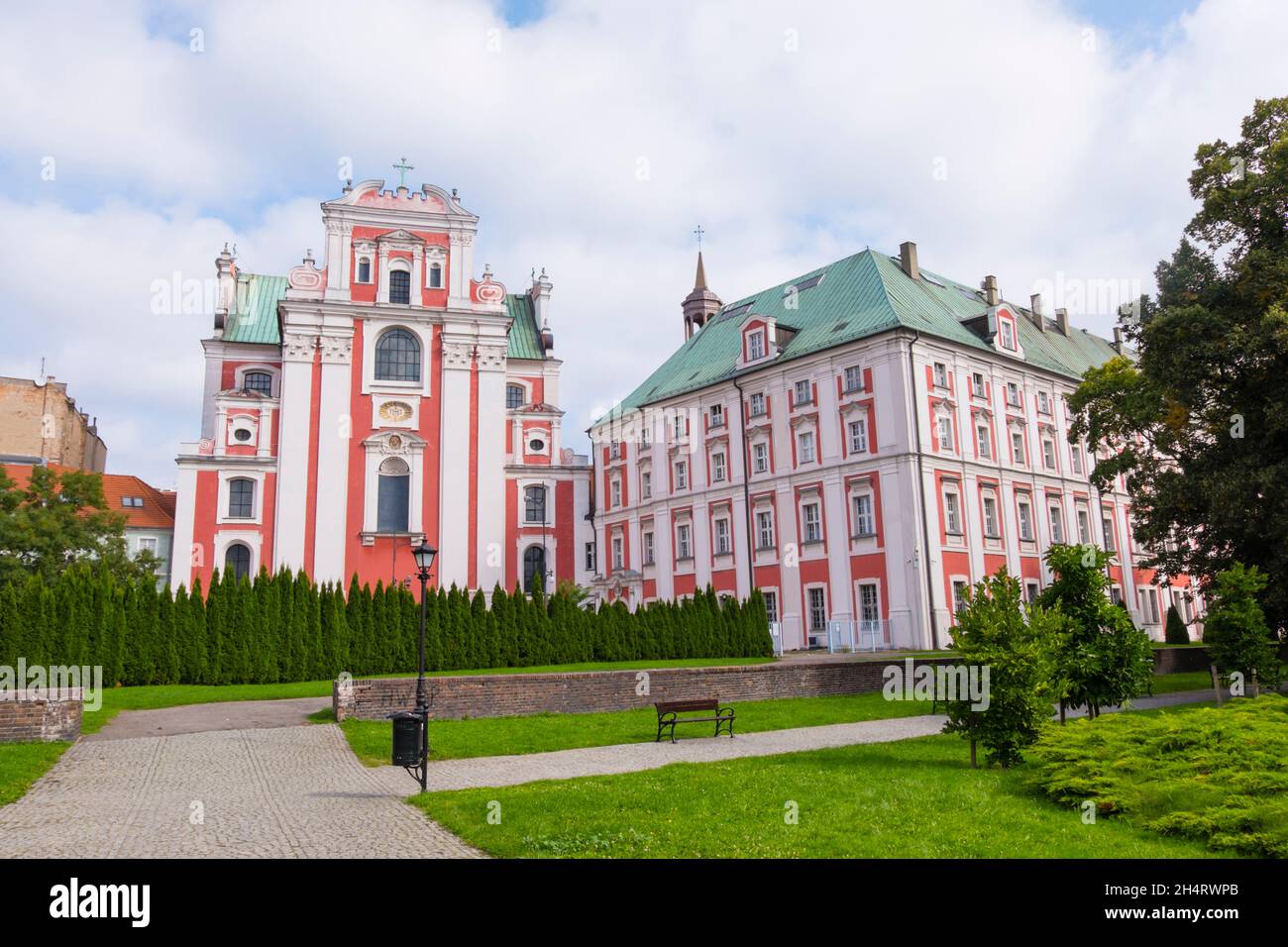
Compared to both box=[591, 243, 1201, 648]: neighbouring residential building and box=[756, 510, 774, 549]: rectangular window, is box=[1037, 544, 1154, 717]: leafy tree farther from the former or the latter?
box=[756, 510, 774, 549]: rectangular window

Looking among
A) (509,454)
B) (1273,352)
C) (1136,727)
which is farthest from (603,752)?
(509,454)

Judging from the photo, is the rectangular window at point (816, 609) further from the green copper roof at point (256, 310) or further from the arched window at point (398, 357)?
the green copper roof at point (256, 310)

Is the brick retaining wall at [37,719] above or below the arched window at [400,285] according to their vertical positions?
below

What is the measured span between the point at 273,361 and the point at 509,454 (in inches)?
489

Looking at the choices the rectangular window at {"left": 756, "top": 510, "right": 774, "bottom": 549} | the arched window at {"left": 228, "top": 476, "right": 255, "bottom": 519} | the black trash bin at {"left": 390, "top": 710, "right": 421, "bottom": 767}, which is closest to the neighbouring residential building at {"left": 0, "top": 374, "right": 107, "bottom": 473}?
the arched window at {"left": 228, "top": 476, "right": 255, "bottom": 519}

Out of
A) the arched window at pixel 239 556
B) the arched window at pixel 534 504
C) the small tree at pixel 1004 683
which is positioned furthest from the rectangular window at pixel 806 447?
the small tree at pixel 1004 683

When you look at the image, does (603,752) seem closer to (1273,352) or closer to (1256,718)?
(1256,718)

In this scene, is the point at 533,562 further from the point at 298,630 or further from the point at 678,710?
the point at 678,710

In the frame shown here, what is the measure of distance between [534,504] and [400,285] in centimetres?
1173

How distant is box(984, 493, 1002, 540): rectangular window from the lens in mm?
39844

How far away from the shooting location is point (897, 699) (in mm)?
21625

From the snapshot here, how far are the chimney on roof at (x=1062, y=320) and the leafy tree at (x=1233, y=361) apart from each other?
29.6 metres

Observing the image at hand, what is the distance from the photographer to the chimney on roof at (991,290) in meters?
49.8

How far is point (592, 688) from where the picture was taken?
19656mm
